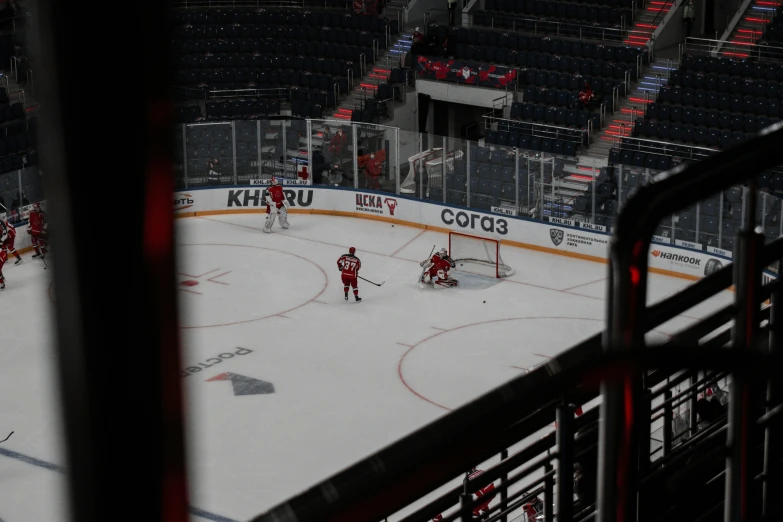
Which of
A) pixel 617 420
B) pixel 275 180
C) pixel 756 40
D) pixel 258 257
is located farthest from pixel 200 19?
pixel 617 420

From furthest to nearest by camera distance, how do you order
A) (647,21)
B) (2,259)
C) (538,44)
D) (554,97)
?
A: (647,21), (538,44), (554,97), (2,259)

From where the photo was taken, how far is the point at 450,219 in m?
24.7

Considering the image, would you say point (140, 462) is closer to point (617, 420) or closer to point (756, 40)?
point (617, 420)

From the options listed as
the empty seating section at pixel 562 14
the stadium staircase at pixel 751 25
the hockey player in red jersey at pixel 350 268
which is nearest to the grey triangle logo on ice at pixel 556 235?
the hockey player in red jersey at pixel 350 268

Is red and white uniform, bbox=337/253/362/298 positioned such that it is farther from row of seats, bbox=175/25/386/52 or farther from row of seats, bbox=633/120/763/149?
row of seats, bbox=175/25/386/52

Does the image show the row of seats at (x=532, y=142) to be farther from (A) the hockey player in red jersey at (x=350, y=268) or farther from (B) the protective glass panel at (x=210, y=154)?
(A) the hockey player in red jersey at (x=350, y=268)

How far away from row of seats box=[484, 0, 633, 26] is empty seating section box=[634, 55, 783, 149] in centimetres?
367

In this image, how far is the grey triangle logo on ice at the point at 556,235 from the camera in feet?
76.2

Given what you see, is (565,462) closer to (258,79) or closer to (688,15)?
(688,15)

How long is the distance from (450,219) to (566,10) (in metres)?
8.15

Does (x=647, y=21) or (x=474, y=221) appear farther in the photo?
(x=647, y=21)

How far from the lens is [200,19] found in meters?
31.4

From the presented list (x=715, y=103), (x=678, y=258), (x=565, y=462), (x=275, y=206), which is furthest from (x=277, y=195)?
(x=565, y=462)

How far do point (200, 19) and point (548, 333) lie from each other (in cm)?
1644
